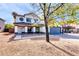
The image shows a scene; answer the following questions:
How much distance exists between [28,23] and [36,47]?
1.15 feet

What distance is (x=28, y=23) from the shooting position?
2264 millimetres

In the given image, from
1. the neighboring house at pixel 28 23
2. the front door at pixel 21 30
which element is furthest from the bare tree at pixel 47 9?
the front door at pixel 21 30

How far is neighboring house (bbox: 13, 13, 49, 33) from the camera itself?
2.23m

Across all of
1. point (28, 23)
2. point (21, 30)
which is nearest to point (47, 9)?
point (28, 23)

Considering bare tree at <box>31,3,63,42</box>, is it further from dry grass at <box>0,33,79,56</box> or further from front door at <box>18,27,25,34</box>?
front door at <box>18,27,25,34</box>

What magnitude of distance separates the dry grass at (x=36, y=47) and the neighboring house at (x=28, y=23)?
0.51ft

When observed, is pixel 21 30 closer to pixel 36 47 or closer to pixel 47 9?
pixel 36 47

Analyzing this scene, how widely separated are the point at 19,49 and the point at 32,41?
21cm

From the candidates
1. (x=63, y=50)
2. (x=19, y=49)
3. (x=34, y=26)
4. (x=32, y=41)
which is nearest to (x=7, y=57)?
(x=19, y=49)

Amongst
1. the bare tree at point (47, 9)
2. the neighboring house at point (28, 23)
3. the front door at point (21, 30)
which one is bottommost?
the front door at point (21, 30)

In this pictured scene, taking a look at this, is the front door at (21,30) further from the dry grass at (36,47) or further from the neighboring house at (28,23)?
the dry grass at (36,47)

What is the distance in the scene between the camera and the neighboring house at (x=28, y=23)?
7.33 feet

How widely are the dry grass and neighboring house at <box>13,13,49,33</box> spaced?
0.15 metres

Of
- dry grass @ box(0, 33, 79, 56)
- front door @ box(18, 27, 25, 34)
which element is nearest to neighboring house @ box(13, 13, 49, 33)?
front door @ box(18, 27, 25, 34)
